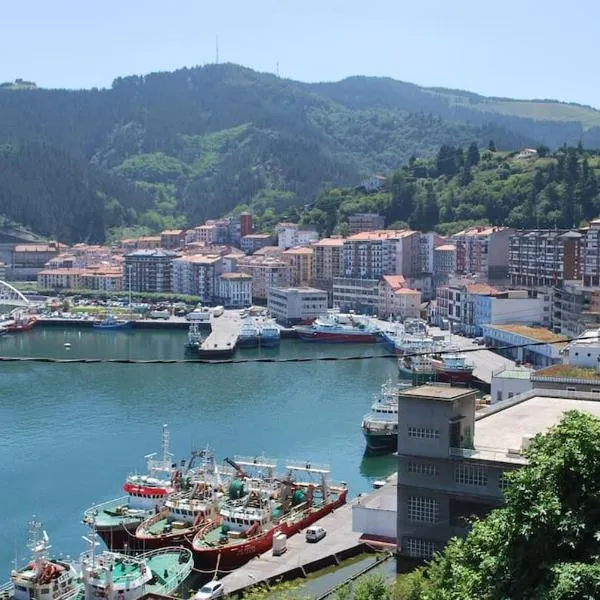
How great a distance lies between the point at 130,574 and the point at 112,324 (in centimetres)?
2629

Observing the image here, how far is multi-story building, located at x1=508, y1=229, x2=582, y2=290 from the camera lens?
30203 millimetres

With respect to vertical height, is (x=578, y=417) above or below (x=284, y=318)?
above

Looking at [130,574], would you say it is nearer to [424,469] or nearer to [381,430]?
[424,469]

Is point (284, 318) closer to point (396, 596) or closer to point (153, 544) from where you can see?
point (153, 544)

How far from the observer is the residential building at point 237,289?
3972cm

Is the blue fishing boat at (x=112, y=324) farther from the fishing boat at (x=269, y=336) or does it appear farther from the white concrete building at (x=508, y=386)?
the white concrete building at (x=508, y=386)

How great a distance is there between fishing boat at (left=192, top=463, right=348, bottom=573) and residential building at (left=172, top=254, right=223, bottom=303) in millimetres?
28611

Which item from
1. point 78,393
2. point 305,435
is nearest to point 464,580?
point 305,435

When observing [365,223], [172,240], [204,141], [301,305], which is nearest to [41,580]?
[301,305]

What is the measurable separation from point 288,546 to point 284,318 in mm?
24295

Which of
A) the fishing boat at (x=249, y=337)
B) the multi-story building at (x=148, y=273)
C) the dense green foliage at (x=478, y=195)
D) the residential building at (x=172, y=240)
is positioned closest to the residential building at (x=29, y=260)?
the residential building at (x=172, y=240)

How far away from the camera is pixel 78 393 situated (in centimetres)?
2209

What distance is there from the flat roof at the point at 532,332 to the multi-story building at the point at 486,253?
6.89m

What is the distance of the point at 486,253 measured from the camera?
34.7 m
